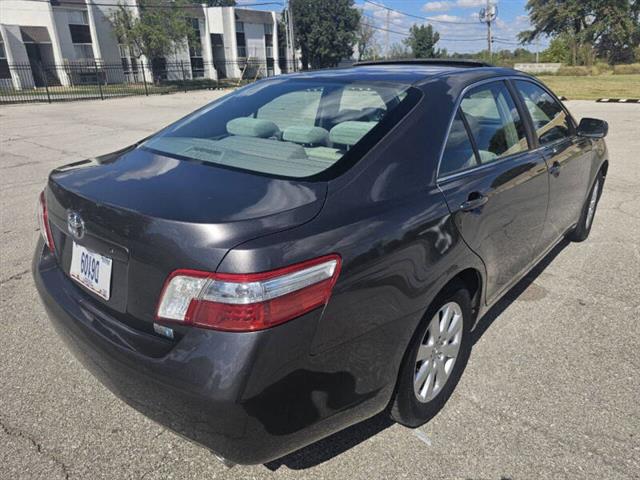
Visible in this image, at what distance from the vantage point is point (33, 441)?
227cm

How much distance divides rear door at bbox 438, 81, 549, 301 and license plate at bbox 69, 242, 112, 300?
1.45 m

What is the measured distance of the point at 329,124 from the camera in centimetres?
263

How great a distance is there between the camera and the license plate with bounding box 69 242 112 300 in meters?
1.89

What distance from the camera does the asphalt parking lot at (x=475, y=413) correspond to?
84.0 inches

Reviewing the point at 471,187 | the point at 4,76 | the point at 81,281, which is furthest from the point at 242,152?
the point at 4,76

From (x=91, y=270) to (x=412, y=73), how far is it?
6.25 ft

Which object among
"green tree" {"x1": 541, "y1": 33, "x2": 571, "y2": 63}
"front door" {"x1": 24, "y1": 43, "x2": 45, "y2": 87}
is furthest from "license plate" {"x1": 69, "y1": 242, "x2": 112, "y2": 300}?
"green tree" {"x1": 541, "y1": 33, "x2": 571, "y2": 63}

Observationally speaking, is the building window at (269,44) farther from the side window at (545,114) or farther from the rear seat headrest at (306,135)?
the rear seat headrest at (306,135)

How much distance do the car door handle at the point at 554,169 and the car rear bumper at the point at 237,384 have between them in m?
2.08

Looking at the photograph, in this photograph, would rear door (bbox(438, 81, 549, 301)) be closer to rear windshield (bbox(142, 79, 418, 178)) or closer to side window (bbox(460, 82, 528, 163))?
side window (bbox(460, 82, 528, 163))

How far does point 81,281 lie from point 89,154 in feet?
27.3

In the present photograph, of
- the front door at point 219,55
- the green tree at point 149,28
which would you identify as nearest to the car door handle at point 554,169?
the green tree at point 149,28

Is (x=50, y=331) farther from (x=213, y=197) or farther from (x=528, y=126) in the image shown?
(x=528, y=126)

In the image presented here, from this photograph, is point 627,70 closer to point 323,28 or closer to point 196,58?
point 323,28
